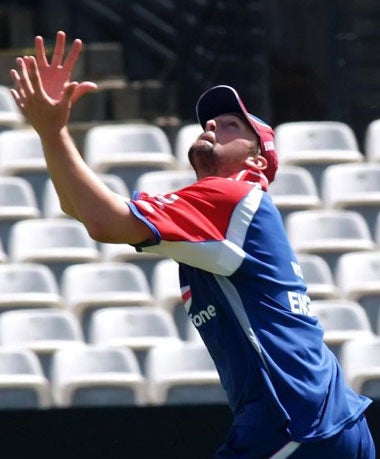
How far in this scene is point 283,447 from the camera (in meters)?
3.31

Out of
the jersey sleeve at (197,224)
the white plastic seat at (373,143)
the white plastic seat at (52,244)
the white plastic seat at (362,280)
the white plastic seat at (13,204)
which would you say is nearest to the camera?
the jersey sleeve at (197,224)

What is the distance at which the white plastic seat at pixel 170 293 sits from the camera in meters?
6.39

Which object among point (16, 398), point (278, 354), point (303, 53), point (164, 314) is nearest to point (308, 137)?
point (303, 53)

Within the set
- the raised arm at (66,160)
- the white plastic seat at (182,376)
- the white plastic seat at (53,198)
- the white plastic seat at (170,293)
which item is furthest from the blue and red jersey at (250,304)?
the white plastic seat at (53,198)

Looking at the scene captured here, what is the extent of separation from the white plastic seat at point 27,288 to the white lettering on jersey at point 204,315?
3.01 meters

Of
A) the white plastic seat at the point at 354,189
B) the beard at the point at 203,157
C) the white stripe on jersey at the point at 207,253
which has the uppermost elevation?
the beard at the point at 203,157

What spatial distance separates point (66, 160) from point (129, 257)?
3.71 metres

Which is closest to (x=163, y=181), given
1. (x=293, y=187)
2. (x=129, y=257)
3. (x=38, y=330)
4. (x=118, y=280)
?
(x=129, y=257)

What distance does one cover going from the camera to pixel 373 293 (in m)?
6.51

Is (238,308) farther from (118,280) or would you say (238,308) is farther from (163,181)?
(163,181)

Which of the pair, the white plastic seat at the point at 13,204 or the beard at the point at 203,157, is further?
the white plastic seat at the point at 13,204

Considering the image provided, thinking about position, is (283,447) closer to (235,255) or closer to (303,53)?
(235,255)

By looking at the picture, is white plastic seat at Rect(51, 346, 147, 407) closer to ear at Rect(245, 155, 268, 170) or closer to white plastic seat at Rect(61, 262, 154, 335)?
white plastic seat at Rect(61, 262, 154, 335)

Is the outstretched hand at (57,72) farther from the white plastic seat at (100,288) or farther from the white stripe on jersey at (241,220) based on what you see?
the white plastic seat at (100,288)
